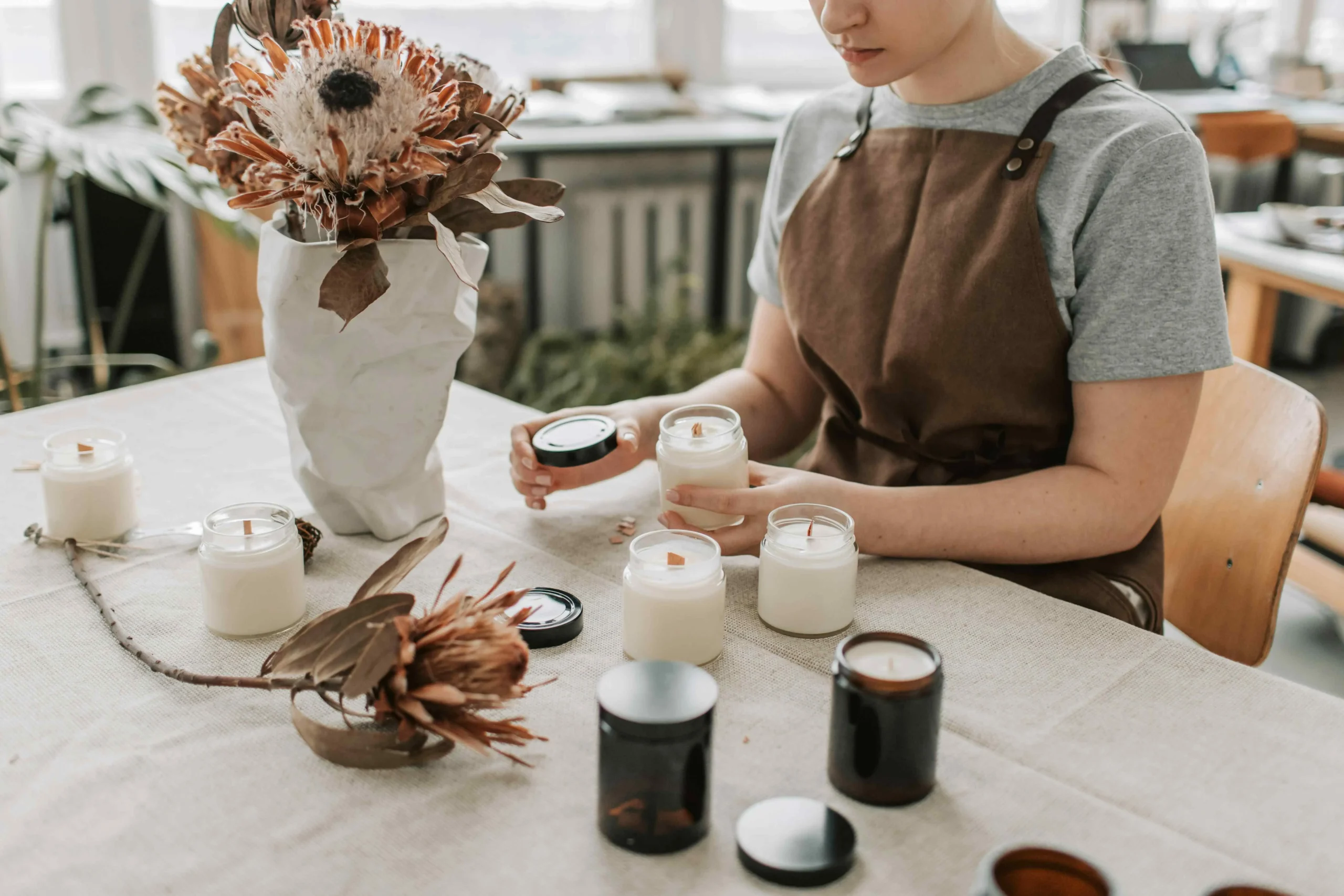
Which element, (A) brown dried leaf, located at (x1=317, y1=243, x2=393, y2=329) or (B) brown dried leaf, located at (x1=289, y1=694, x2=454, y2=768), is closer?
(B) brown dried leaf, located at (x1=289, y1=694, x2=454, y2=768)

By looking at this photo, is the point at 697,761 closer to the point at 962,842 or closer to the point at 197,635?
the point at 962,842

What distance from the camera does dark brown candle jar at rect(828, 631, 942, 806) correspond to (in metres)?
0.70

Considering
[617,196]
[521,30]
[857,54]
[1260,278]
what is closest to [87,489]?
[857,54]

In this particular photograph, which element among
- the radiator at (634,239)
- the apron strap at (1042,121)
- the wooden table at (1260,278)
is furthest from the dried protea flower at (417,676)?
the radiator at (634,239)

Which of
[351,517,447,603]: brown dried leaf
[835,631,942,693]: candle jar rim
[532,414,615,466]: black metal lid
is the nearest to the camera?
[835,631,942,693]: candle jar rim

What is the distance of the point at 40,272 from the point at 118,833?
1715mm

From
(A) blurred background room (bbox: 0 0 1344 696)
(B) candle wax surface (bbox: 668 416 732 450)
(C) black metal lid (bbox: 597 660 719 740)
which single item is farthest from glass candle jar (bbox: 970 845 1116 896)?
(A) blurred background room (bbox: 0 0 1344 696)

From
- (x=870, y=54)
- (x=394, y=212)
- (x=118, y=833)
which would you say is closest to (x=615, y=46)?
(x=870, y=54)

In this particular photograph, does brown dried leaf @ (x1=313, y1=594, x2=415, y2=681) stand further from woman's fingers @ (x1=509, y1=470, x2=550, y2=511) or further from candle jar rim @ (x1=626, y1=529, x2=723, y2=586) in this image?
woman's fingers @ (x1=509, y1=470, x2=550, y2=511)

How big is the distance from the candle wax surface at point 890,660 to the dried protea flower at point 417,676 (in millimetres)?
206

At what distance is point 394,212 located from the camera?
36.0 inches

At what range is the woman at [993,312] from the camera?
1048mm

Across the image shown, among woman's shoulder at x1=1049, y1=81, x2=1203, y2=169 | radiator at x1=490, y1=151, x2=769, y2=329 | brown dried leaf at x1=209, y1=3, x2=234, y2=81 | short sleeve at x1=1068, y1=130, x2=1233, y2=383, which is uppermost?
brown dried leaf at x1=209, y1=3, x2=234, y2=81

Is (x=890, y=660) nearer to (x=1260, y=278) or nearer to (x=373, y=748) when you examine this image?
(x=373, y=748)
